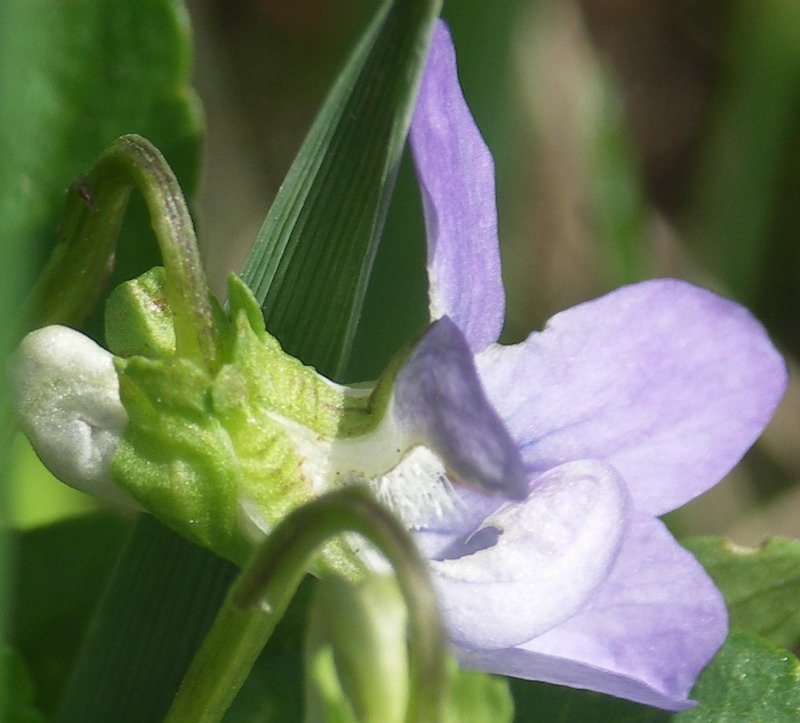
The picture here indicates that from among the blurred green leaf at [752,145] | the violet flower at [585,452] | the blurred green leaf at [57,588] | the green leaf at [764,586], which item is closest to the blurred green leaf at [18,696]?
the blurred green leaf at [57,588]

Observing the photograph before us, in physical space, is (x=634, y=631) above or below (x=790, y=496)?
above

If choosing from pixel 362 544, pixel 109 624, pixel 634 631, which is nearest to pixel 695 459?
pixel 634 631

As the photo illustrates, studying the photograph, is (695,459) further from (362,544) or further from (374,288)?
(374,288)

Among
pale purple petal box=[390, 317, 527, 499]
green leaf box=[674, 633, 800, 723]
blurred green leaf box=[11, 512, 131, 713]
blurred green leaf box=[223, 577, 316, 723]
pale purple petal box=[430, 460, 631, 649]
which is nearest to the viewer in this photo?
pale purple petal box=[390, 317, 527, 499]

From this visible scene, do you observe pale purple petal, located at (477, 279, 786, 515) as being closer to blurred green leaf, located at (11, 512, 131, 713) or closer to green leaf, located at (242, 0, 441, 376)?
green leaf, located at (242, 0, 441, 376)

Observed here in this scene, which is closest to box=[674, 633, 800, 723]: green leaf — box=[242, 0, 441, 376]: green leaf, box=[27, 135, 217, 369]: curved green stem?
box=[242, 0, 441, 376]: green leaf

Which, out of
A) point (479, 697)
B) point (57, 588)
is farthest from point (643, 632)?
point (57, 588)
